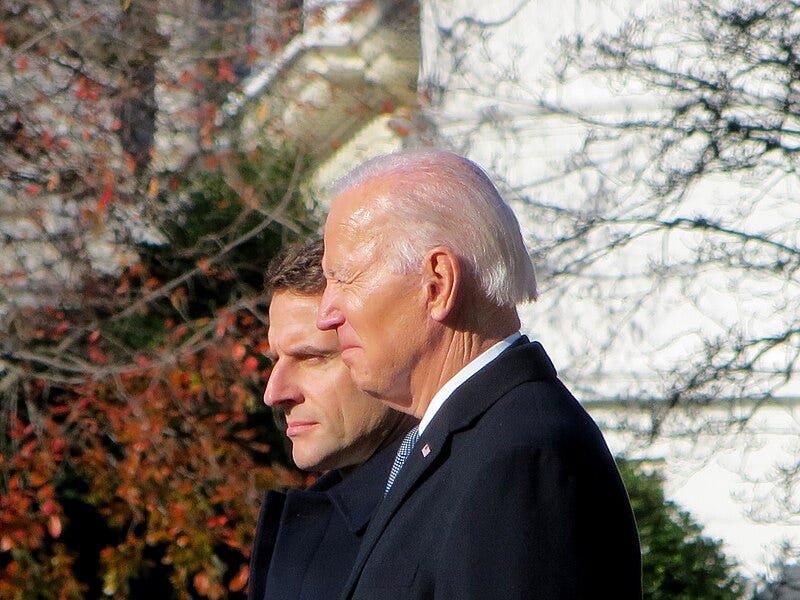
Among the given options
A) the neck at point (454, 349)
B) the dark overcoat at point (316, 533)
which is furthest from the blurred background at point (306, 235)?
the neck at point (454, 349)

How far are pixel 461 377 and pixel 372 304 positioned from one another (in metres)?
0.19

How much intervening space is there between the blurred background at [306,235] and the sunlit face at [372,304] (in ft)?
10.2

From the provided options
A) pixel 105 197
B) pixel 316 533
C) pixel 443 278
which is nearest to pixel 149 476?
pixel 105 197

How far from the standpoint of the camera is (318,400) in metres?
2.48

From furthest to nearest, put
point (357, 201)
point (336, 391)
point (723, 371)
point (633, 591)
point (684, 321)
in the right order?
point (684, 321), point (723, 371), point (336, 391), point (357, 201), point (633, 591)

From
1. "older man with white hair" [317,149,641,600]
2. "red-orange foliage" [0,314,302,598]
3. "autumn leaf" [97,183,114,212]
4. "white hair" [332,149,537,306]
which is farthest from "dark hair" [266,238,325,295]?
"autumn leaf" [97,183,114,212]

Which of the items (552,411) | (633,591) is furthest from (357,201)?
(633,591)

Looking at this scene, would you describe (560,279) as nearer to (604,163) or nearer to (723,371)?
(604,163)

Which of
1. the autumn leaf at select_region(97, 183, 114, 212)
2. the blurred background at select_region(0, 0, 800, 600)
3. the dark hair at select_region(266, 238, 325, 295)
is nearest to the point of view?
the dark hair at select_region(266, 238, 325, 295)

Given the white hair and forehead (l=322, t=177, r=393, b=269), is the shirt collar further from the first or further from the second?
forehead (l=322, t=177, r=393, b=269)

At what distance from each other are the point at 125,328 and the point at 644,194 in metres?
2.62

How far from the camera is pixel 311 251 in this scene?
2586 millimetres

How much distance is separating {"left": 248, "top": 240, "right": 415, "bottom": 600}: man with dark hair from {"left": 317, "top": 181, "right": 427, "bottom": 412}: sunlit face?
1.64 ft

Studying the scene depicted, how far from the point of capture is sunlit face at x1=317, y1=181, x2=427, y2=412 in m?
1.89
